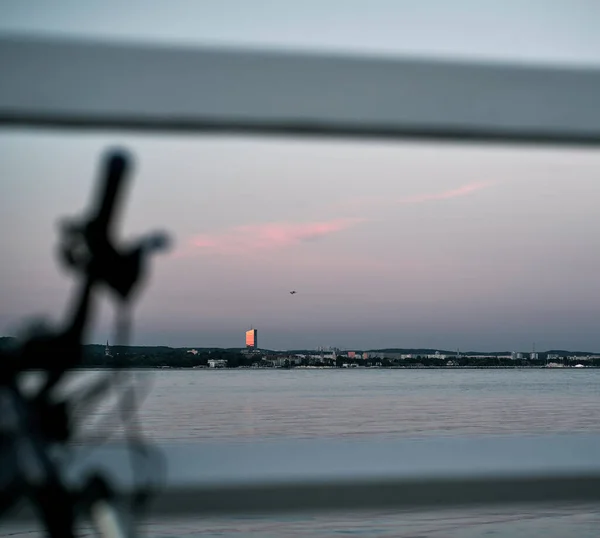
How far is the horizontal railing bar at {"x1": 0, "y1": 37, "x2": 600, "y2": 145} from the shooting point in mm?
1353

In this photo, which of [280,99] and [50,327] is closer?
[50,327]

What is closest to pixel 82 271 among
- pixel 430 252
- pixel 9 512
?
pixel 9 512

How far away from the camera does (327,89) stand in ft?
4.69

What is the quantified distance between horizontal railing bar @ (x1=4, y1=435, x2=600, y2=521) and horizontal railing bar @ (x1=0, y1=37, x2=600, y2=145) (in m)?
0.62

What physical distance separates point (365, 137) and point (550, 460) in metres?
0.74

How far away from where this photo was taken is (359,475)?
1.48m

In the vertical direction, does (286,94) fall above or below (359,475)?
above

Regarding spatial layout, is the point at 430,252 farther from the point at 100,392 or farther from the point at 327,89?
the point at 100,392

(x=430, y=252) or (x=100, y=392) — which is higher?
(x=430, y=252)

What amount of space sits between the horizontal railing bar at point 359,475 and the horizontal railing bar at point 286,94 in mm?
616

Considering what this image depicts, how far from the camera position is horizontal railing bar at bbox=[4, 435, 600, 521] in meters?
1.41

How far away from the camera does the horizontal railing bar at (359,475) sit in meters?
1.41

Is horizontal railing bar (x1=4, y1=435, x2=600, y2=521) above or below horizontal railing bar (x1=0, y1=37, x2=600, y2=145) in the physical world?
below

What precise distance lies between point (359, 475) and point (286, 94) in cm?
73
